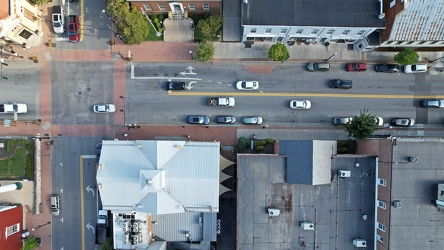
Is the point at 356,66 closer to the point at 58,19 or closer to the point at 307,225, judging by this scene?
the point at 307,225

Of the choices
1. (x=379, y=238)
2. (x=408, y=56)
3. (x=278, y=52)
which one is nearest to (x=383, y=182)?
(x=379, y=238)

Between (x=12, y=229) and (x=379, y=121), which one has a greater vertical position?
(x=379, y=121)

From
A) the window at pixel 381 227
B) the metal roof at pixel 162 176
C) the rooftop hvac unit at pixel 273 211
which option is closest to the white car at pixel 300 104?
the metal roof at pixel 162 176

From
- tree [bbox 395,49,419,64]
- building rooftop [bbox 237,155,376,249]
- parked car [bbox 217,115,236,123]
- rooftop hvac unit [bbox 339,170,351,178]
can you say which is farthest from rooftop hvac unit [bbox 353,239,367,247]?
tree [bbox 395,49,419,64]

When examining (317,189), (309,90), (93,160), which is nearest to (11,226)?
(93,160)

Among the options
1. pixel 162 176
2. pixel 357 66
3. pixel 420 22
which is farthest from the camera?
pixel 357 66

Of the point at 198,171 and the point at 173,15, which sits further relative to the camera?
the point at 173,15

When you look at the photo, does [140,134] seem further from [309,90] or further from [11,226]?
[309,90]

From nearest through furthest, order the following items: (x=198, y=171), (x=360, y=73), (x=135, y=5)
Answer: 1. (x=198, y=171)
2. (x=135, y=5)
3. (x=360, y=73)

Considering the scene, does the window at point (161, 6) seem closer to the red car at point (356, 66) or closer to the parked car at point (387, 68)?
the red car at point (356, 66)
